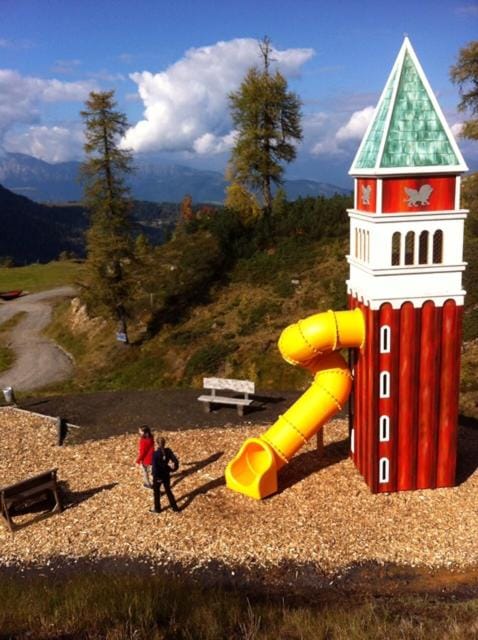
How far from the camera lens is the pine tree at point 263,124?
120 ft

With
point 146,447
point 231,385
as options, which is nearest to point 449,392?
point 146,447

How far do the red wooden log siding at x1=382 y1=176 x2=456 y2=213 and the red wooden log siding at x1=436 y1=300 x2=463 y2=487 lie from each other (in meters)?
2.13

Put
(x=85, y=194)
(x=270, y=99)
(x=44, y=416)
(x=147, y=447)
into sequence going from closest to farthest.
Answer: (x=147, y=447)
(x=44, y=416)
(x=85, y=194)
(x=270, y=99)

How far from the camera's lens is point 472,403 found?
19.8 metres

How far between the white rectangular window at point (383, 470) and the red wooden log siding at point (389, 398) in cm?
5

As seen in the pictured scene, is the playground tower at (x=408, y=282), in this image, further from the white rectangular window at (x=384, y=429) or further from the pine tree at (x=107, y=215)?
the pine tree at (x=107, y=215)

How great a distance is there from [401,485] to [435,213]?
619 centimetres

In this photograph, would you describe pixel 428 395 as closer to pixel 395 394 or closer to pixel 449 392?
pixel 449 392

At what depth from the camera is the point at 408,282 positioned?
40.9ft

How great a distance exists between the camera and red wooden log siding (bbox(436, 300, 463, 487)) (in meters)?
12.7

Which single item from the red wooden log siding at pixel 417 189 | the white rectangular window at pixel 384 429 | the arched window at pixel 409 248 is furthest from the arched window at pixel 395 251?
the white rectangular window at pixel 384 429

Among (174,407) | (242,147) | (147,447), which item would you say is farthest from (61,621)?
(242,147)

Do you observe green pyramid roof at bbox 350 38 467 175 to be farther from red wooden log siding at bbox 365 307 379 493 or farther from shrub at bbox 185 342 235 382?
shrub at bbox 185 342 235 382

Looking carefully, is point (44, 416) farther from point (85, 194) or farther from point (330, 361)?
point (85, 194)
